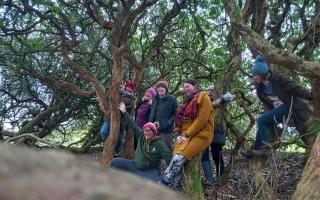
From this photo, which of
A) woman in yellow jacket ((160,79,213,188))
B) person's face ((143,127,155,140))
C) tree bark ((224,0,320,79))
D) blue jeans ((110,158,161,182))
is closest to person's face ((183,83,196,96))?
woman in yellow jacket ((160,79,213,188))

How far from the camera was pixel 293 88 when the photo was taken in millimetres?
6266

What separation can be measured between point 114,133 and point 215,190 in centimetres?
173

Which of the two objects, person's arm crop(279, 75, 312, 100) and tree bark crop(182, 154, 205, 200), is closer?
tree bark crop(182, 154, 205, 200)

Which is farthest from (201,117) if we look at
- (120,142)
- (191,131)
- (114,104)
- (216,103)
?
(120,142)

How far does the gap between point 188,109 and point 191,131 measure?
309mm

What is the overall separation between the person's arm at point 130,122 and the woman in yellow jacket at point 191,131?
762 millimetres

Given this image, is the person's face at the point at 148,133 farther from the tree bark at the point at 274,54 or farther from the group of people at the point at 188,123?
the tree bark at the point at 274,54

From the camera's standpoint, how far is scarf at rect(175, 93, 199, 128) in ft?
20.6

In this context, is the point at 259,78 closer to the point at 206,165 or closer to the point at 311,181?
the point at 206,165

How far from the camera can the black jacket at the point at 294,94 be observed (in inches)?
248

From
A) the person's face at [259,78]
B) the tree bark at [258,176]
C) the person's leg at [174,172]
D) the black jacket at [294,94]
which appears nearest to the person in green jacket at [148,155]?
the person's leg at [174,172]

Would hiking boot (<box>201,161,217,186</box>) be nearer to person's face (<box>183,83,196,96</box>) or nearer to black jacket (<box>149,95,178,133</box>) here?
black jacket (<box>149,95,178,133</box>)

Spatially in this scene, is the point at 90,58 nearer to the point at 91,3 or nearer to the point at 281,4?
the point at 91,3

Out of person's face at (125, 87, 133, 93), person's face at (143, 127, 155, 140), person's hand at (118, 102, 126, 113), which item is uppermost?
person's face at (125, 87, 133, 93)
